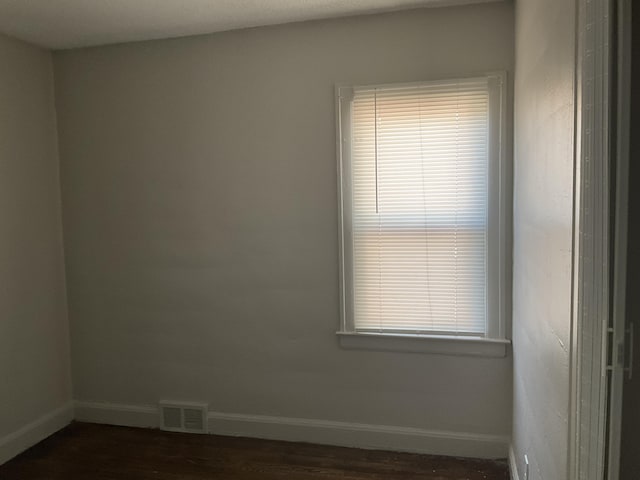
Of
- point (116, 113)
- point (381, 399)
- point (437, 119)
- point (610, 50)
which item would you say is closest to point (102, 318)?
point (116, 113)

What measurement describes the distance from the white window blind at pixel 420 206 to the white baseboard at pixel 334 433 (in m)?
0.59

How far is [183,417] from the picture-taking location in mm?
3234

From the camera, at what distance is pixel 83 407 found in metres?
3.43

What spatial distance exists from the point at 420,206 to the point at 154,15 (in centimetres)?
173

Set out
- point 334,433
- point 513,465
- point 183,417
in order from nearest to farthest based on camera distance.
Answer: point 513,465, point 334,433, point 183,417

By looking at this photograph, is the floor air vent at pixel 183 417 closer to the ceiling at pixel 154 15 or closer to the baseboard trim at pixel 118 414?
the baseboard trim at pixel 118 414

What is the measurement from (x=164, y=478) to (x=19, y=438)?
999 mm

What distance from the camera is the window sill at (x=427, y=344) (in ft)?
9.09

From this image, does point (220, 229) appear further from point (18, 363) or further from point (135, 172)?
point (18, 363)

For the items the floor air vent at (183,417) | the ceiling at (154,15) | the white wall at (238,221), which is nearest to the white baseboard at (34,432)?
the white wall at (238,221)

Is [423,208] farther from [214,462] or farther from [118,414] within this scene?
[118,414]

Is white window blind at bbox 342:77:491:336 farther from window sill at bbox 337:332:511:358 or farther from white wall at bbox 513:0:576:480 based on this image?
white wall at bbox 513:0:576:480

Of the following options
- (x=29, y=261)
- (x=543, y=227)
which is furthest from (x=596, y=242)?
(x=29, y=261)

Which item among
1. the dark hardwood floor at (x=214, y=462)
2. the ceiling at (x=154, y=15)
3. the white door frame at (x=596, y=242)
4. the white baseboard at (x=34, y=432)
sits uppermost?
the ceiling at (x=154, y=15)
